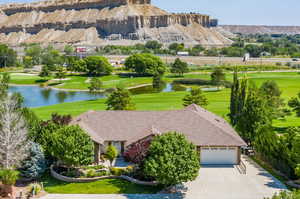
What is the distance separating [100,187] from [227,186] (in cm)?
842

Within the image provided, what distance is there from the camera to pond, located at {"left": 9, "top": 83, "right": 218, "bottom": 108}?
7103cm

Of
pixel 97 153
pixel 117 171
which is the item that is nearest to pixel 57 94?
pixel 97 153

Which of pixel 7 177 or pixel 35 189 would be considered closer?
pixel 7 177

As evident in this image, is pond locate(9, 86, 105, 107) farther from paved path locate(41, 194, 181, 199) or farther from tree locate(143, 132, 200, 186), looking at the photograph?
tree locate(143, 132, 200, 186)

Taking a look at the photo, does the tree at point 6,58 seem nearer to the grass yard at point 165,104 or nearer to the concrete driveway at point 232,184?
the grass yard at point 165,104

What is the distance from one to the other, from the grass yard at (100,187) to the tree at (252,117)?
12023mm

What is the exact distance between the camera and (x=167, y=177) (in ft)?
77.3

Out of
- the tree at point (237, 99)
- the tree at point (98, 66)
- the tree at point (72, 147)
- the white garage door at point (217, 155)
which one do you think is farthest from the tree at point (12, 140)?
the tree at point (98, 66)

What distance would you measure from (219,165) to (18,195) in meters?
14.8

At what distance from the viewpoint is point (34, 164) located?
27.1 m

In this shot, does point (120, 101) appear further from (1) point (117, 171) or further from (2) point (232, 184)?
(2) point (232, 184)

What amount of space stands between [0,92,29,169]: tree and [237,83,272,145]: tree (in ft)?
59.6

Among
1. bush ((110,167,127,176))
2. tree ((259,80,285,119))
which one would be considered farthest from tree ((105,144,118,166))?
tree ((259,80,285,119))

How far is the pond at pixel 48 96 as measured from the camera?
229ft
